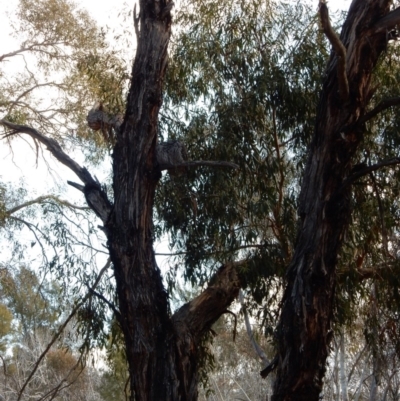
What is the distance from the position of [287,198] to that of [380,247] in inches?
39.1

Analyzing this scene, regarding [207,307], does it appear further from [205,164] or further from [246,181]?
[246,181]

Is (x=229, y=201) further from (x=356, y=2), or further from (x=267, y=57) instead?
(x=356, y=2)

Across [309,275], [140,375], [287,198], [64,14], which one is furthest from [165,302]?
[64,14]

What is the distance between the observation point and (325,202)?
535cm

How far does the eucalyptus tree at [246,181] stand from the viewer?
17.3 feet

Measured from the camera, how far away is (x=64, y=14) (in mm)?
11430

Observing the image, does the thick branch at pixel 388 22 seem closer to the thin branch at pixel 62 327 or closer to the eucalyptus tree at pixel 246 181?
the eucalyptus tree at pixel 246 181

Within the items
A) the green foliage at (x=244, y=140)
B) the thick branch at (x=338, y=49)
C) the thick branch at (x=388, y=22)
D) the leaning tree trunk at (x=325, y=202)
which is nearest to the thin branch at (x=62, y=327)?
the green foliage at (x=244, y=140)

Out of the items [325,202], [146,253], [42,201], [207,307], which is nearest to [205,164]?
[146,253]

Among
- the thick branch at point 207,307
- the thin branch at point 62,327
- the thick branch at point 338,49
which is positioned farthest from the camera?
the thin branch at point 62,327

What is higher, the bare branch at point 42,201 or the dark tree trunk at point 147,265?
the bare branch at point 42,201

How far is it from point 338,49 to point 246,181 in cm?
234

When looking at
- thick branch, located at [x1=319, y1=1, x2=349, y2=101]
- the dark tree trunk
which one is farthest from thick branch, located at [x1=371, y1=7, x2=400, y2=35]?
the dark tree trunk

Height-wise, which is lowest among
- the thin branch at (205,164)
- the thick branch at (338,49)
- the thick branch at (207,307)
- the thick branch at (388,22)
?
the thick branch at (207,307)
